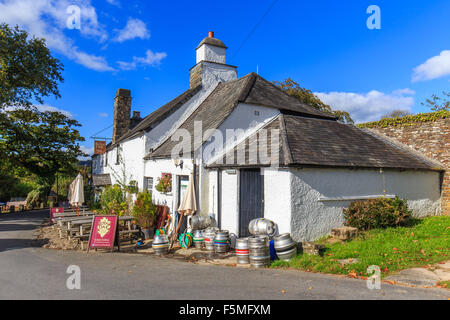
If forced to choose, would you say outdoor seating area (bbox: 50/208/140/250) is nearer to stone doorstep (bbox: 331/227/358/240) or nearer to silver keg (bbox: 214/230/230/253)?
silver keg (bbox: 214/230/230/253)

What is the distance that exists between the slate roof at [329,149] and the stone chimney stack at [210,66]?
5.89 meters

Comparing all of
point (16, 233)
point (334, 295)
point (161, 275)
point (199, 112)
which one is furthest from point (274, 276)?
point (16, 233)

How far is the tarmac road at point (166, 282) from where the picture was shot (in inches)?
216

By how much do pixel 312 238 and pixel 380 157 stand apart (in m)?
5.46

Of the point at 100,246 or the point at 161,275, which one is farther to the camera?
the point at 100,246

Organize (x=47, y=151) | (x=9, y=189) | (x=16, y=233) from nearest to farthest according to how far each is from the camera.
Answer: (x=16, y=233) → (x=47, y=151) → (x=9, y=189)

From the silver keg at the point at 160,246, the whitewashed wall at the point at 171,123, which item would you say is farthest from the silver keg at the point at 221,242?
the whitewashed wall at the point at 171,123

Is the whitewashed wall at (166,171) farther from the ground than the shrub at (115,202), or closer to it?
farther from the ground

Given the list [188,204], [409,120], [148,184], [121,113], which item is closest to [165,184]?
[188,204]

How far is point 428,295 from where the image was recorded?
5.43 meters

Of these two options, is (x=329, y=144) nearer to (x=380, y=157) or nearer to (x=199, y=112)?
(x=380, y=157)

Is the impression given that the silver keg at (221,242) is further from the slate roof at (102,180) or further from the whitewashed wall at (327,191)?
the slate roof at (102,180)

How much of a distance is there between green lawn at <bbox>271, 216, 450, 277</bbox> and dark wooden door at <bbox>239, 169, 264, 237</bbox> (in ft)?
8.52

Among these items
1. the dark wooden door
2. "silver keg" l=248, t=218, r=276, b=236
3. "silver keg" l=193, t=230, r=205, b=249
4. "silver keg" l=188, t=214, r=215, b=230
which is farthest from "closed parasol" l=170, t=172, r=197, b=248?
"silver keg" l=248, t=218, r=276, b=236
